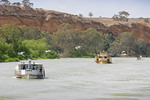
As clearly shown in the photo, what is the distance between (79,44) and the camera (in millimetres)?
170750

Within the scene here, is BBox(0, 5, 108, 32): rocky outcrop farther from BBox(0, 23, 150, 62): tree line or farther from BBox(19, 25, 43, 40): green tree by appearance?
BBox(19, 25, 43, 40): green tree

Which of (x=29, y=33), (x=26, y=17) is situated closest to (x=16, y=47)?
(x=29, y=33)

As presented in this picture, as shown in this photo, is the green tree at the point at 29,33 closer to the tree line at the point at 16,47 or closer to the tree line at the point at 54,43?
the tree line at the point at 54,43

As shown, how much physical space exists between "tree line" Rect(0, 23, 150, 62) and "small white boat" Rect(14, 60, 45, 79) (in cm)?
5092

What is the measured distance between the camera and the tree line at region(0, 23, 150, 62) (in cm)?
11194

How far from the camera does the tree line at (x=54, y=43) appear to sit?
11194 cm

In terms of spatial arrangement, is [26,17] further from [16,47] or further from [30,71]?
[30,71]

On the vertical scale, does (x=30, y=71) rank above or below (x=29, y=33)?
below

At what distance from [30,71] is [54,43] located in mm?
119728

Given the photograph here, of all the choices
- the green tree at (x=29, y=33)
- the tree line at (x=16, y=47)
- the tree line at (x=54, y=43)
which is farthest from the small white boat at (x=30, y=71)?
the green tree at (x=29, y=33)

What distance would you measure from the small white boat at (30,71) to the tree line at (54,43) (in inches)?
2005

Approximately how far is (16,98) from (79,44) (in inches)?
5531

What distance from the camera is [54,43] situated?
542ft

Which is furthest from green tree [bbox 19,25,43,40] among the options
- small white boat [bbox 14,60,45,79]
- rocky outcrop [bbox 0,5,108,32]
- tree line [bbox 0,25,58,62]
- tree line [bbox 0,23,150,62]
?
small white boat [bbox 14,60,45,79]
